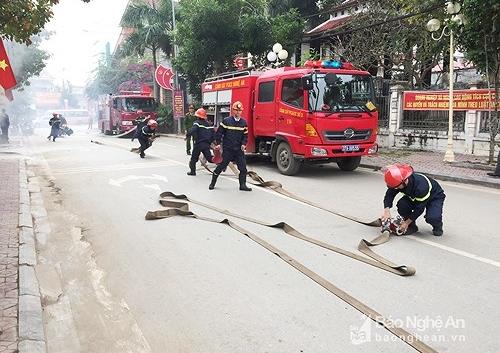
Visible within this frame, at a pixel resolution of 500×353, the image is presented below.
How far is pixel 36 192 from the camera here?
29.1ft

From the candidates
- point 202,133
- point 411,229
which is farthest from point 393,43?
point 411,229

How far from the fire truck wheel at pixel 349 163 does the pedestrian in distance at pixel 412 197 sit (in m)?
5.38

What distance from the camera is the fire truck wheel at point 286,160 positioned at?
1015cm

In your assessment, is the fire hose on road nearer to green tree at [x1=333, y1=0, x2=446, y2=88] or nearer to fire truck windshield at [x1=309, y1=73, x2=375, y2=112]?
fire truck windshield at [x1=309, y1=73, x2=375, y2=112]

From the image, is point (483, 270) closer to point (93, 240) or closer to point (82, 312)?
point (82, 312)

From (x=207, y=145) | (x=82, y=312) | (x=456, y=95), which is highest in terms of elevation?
(x=456, y=95)

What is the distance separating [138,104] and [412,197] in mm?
23455

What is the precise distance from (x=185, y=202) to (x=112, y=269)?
9.47 ft

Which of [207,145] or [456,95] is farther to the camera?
[456,95]

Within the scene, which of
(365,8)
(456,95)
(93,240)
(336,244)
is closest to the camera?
(336,244)

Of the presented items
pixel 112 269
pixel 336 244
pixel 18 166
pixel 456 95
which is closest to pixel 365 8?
pixel 456 95

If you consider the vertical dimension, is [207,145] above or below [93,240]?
above

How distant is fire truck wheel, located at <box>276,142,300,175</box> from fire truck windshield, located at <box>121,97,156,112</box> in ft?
58.0

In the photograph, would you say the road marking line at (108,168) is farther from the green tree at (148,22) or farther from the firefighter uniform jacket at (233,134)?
the green tree at (148,22)
